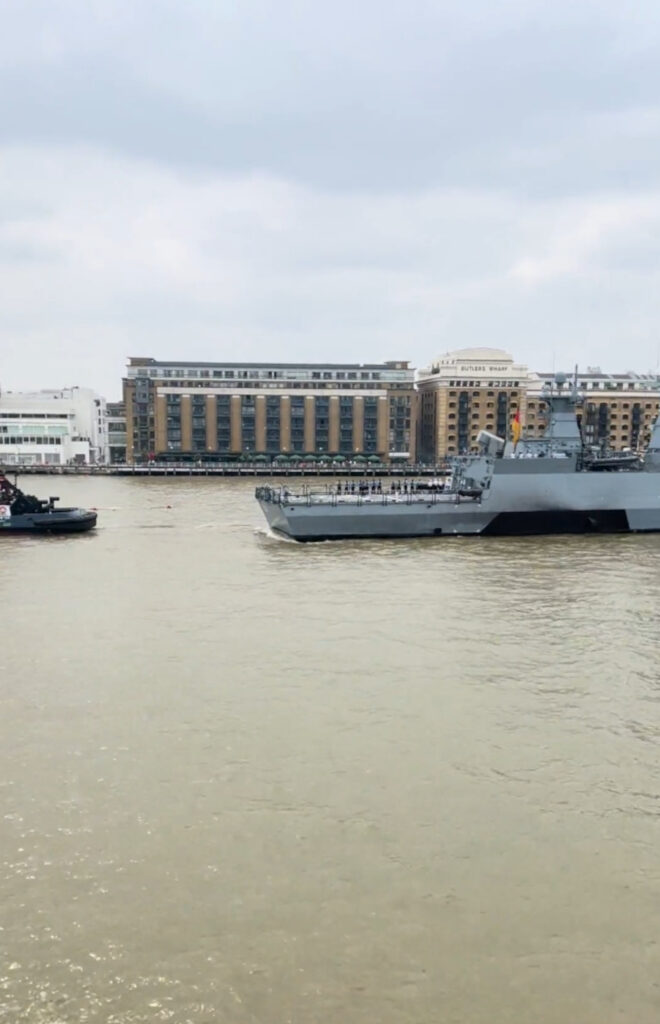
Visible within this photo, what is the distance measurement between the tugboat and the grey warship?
933 cm

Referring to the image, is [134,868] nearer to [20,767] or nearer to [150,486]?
[20,767]

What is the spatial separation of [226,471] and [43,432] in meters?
29.1

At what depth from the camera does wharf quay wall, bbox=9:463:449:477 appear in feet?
308

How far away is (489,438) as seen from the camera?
116 ft

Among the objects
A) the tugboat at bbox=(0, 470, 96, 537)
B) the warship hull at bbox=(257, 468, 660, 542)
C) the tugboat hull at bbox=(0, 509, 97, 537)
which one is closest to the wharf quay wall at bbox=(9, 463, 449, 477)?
the tugboat at bbox=(0, 470, 96, 537)

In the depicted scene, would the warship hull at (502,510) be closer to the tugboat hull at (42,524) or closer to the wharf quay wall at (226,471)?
the tugboat hull at (42,524)

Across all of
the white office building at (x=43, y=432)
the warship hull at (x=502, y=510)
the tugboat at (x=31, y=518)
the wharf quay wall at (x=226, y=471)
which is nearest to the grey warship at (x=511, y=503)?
the warship hull at (x=502, y=510)

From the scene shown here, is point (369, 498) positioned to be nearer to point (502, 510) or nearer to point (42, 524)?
point (502, 510)

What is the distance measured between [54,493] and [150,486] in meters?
10.9

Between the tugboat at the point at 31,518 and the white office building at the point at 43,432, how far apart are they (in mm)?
69221

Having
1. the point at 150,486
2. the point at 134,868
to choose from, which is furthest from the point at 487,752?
the point at 150,486

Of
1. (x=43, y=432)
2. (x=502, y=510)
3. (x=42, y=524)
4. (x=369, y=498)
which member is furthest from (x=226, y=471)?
(x=502, y=510)

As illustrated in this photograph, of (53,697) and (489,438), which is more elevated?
(489,438)

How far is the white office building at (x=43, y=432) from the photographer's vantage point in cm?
10312
